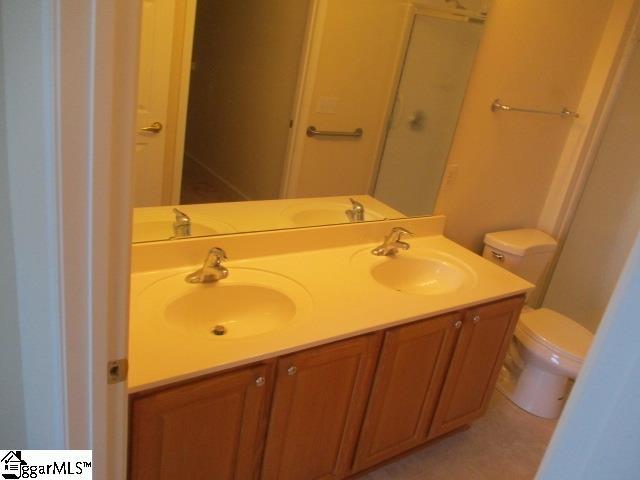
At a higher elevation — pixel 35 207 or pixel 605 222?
pixel 35 207

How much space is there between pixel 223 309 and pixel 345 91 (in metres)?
0.92

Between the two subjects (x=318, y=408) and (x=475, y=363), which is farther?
(x=475, y=363)

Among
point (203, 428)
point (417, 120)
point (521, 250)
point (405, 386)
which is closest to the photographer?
point (203, 428)

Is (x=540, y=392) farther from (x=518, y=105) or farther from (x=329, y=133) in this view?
(x=329, y=133)

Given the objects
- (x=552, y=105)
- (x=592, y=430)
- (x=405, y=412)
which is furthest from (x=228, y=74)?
(x=552, y=105)

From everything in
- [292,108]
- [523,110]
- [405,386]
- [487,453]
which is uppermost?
[523,110]

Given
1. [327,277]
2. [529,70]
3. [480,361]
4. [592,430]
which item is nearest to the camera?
[592,430]

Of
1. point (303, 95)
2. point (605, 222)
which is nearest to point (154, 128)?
point (303, 95)

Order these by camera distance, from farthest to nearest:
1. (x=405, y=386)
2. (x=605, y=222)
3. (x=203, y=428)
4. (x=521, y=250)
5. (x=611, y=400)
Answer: (x=605, y=222) → (x=521, y=250) → (x=405, y=386) → (x=203, y=428) → (x=611, y=400)

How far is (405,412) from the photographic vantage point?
1.81m

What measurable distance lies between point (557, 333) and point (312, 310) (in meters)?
1.51

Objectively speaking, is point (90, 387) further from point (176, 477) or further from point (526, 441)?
point (526, 441)

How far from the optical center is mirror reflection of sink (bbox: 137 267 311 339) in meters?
1.46

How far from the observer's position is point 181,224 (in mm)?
1634
